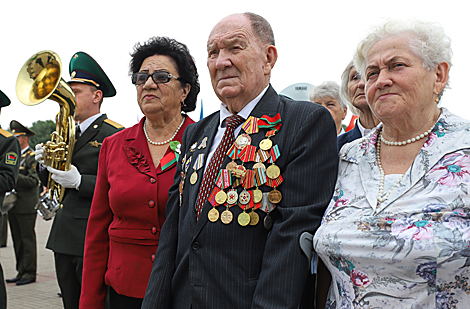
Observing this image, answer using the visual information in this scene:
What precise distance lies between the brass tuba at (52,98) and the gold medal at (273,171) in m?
2.84

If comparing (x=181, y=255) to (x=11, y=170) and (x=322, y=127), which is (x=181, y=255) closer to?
(x=322, y=127)

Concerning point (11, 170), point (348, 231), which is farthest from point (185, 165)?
point (11, 170)

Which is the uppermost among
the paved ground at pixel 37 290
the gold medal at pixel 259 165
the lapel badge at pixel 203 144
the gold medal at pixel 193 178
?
the lapel badge at pixel 203 144

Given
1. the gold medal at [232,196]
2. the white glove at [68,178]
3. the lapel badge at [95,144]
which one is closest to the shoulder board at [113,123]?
the lapel badge at [95,144]

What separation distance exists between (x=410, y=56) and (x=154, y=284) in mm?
1696

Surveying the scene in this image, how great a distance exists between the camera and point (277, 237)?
6.35ft

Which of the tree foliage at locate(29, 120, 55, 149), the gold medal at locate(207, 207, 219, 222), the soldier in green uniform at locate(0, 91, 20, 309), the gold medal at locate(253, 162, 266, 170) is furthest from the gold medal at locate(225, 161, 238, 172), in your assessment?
the tree foliage at locate(29, 120, 55, 149)

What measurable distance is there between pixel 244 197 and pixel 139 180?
1.21 metres

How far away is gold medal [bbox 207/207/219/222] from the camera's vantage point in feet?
6.81

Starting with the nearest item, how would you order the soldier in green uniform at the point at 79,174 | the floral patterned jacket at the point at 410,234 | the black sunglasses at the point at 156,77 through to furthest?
the floral patterned jacket at the point at 410,234, the black sunglasses at the point at 156,77, the soldier in green uniform at the point at 79,174

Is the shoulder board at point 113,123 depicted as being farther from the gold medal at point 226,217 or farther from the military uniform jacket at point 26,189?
the military uniform jacket at point 26,189

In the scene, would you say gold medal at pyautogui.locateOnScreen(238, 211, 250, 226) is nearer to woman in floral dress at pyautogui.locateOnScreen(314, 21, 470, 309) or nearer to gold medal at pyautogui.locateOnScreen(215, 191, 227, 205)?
gold medal at pyautogui.locateOnScreen(215, 191, 227, 205)

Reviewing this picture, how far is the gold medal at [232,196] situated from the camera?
207 centimetres

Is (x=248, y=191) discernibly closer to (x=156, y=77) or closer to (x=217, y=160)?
(x=217, y=160)
